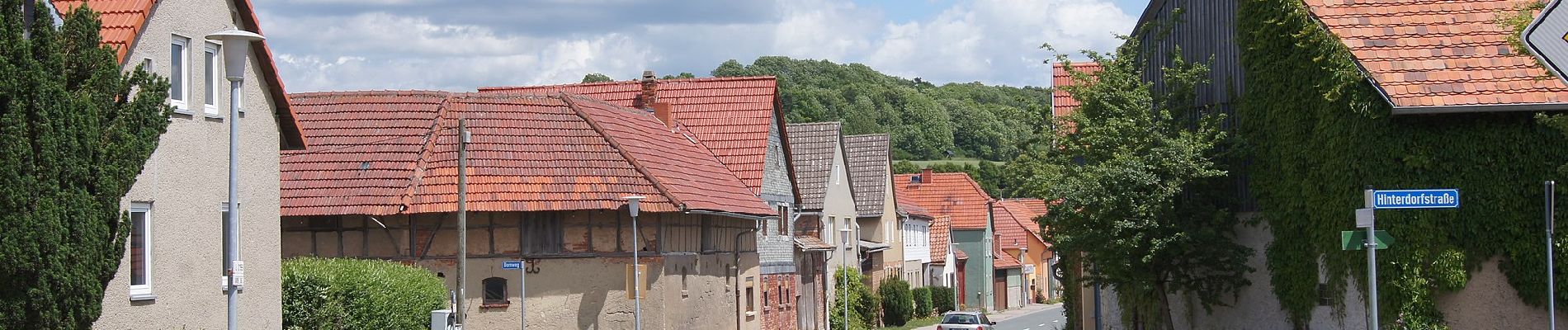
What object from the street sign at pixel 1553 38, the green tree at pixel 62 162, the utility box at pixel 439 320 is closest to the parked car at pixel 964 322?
the utility box at pixel 439 320

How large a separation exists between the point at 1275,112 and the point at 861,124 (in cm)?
9716

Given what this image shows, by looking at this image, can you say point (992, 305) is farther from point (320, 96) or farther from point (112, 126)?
point (112, 126)

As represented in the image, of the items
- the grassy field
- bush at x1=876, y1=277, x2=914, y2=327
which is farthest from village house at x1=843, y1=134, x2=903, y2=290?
the grassy field

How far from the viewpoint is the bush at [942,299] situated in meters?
69.1

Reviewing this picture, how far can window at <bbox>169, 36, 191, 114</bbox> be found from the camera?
18047mm

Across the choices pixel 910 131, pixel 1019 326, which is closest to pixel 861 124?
pixel 910 131

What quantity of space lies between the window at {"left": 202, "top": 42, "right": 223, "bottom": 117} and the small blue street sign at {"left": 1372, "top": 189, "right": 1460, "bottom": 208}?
1275 cm

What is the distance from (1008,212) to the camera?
299 ft

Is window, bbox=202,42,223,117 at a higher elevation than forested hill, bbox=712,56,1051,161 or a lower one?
lower

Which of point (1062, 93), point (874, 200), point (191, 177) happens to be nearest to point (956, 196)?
point (874, 200)

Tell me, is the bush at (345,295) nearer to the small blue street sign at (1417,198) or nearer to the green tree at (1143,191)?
the green tree at (1143,191)

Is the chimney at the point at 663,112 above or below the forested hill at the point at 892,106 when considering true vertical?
below

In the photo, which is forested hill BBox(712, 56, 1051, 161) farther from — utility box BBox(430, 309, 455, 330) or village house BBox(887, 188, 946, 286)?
utility box BBox(430, 309, 455, 330)

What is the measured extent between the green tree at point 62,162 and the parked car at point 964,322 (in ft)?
101
